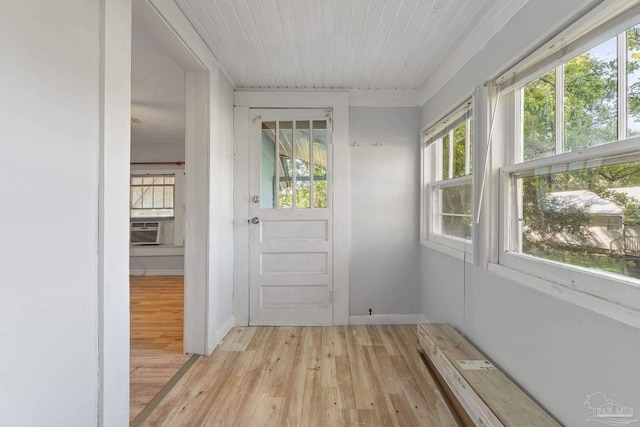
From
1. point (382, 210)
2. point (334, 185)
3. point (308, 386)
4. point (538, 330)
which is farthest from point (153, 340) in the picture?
point (538, 330)

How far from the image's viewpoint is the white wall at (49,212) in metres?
0.86

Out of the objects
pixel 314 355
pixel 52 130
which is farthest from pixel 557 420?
pixel 52 130

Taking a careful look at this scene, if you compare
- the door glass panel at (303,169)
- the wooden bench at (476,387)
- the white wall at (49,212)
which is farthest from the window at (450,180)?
the white wall at (49,212)

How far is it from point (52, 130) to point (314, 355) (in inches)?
82.9

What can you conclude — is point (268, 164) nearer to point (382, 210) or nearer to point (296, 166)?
point (296, 166)

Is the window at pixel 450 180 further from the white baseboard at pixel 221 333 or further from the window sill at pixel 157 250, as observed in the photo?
the window sill at pixel 157 250

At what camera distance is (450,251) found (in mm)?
2270

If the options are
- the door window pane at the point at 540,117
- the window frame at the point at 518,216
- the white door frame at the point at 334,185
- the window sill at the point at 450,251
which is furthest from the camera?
the white door frame at the point at 334,185

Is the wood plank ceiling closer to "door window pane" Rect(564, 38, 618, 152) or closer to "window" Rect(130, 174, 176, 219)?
"door window pane" Rect(564, 38, 618, 152)

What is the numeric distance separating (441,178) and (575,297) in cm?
164

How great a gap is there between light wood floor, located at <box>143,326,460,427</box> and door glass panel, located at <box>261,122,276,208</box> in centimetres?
129

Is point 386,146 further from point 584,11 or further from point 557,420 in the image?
point 557,420

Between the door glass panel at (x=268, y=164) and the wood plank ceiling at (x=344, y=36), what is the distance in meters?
0.45

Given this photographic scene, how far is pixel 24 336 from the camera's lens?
91cm
